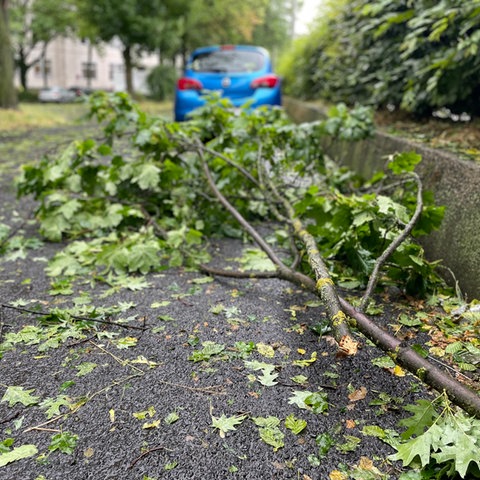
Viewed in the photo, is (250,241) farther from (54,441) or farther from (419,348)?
(54,441)

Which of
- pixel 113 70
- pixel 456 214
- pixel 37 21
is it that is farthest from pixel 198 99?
pixel 113 70

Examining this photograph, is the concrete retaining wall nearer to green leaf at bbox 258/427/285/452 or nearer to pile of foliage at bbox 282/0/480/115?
pile of foliage at bbox 282/0/480/115

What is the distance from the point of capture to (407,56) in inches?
167

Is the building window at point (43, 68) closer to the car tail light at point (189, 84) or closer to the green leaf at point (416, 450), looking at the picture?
the car tail light at point (189, 84)

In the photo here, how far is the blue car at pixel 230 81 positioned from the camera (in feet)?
25.2

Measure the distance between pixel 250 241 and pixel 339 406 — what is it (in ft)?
6.50

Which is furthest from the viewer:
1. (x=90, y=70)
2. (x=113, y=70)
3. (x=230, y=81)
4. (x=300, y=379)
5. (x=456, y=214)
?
(x=113, y=70)

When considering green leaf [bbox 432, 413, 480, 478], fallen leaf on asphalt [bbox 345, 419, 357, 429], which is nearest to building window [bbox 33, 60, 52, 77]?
fallen leaf on asphalt [bbox 345, 419, 357, 429]

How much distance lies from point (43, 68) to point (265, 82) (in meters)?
45.2

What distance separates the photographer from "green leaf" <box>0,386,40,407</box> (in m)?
1.66

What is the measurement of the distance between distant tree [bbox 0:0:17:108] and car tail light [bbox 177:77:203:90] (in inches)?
300

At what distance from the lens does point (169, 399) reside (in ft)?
5.53

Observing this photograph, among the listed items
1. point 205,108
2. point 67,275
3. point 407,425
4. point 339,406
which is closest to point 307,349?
point 339,406

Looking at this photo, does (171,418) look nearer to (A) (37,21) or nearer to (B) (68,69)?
(A) (37,21)
